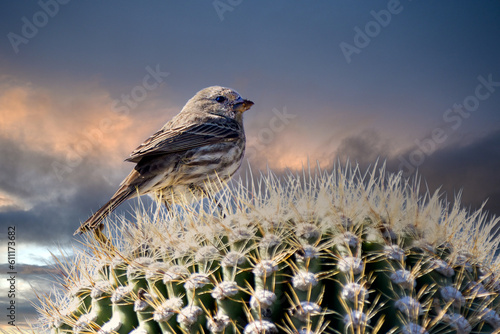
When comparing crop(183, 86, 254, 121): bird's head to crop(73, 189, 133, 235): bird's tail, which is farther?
crop(183, 86, 254, 121): bird's head

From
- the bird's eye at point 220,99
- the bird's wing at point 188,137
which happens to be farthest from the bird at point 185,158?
the bird's eye at point 220,99

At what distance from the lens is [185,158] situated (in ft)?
13.8

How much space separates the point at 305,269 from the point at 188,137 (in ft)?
9.64

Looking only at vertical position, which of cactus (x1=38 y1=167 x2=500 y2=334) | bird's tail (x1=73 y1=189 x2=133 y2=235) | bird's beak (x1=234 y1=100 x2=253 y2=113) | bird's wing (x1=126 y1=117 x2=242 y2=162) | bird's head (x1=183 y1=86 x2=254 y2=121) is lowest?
cactus (x1=38 y1=167 x2=500 y2=334)

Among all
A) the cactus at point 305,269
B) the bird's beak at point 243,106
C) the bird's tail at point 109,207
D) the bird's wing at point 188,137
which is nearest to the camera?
the cactus at point 305,269

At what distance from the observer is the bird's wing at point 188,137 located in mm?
4160

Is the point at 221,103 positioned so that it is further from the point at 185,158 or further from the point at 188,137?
the point at 185,158

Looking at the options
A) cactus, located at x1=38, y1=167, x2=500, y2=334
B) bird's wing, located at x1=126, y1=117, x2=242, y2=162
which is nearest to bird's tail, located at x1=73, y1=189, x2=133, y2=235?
bird's wing, located at x1=126, y1=117, x2=242, y2=162

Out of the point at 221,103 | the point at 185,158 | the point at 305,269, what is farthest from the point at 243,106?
the point at 305,269

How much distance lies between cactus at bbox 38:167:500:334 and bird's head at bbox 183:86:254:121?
10.1 ft

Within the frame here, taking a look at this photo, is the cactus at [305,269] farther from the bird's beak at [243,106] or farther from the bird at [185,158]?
the bird's beak at [243,106]

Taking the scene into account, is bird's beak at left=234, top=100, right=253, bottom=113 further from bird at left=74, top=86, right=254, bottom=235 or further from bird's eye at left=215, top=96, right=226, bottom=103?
bird's eye at left=215, top=96, right=226, bottom=103

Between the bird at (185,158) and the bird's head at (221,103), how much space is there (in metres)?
0.02

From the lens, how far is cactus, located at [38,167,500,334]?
1.68 m
